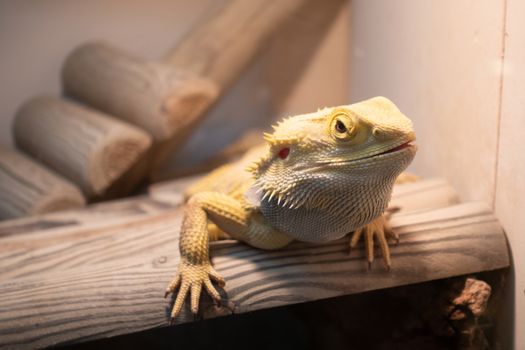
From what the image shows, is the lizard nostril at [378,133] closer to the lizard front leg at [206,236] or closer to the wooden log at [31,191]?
the lizard front leg at [206,236]

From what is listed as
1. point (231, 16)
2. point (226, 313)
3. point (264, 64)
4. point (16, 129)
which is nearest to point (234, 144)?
point (264, 64)

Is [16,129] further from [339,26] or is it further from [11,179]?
[339,26]

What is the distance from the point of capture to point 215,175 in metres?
2.51

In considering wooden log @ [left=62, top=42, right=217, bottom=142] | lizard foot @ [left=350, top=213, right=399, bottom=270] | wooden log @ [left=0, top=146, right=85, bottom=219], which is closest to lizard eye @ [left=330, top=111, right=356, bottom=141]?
lizard foot @ [left=350, top=213, right=399, bottom=270]

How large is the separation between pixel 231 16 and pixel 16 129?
4.88ft

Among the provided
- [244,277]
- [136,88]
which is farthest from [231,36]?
[244,277]

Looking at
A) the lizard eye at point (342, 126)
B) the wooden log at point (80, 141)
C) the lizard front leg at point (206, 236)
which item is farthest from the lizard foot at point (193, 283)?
the wooden log at point (80, 141)

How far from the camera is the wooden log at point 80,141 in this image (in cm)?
307

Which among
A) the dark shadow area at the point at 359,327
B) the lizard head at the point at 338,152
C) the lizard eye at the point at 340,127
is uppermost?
the lizard eye at the point at 340,127

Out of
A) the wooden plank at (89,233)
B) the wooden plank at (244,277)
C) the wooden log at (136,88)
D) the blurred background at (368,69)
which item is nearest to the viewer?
the wooden plank at (244,277)

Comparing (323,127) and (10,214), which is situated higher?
(323,127)

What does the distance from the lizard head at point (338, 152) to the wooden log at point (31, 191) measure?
1.85 metres

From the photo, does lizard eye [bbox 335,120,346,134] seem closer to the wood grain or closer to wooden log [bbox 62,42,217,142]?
the wood grain

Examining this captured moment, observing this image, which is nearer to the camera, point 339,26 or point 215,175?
point 215,175
